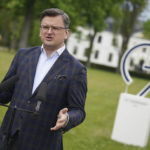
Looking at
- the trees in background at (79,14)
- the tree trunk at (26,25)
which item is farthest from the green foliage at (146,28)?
the tree trunk at (26,25)

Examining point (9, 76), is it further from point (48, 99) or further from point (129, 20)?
point (129, 20)

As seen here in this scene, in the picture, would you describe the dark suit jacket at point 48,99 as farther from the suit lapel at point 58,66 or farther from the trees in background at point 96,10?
the trees in background at point 96,10

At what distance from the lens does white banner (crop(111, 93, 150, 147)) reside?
9828 millimetres

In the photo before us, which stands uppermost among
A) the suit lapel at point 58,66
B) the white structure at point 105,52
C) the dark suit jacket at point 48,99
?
the suit lapel at point 58,66

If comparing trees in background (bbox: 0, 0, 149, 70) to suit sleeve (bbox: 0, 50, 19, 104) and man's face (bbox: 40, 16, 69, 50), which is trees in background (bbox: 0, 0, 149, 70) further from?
man's face (bbox: 40, 16, 69, 50)

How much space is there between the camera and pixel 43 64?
3057 millimetres

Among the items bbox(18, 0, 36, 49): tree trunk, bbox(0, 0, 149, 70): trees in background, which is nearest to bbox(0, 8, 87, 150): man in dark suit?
bbox(0, 0, 149, 70): trees in background

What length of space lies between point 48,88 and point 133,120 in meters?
7.32

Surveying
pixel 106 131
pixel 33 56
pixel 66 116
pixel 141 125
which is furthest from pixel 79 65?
pixel 106 131

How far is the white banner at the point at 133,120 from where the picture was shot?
983 centimetres

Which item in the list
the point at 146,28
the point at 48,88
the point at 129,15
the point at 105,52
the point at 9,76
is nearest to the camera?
the point at 48,88

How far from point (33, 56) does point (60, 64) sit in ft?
0.81

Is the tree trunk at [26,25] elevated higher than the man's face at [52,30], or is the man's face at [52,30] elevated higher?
the man's face at [52,30]

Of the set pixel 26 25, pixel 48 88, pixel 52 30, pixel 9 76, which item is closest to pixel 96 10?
pixel 26 25
